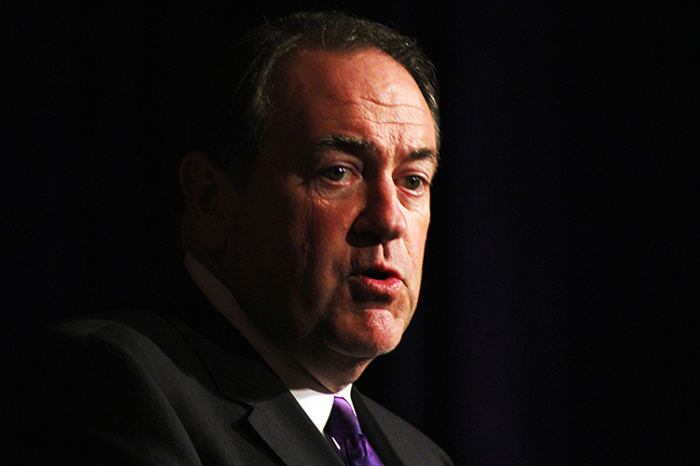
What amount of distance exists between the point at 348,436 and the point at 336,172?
540mm

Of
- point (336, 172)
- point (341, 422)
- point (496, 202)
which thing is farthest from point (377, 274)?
point (496, 202)

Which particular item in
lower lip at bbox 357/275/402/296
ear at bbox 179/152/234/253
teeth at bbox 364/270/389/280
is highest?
ear at bbox 179/152/234/253

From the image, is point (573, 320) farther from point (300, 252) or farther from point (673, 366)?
point (300, 252)

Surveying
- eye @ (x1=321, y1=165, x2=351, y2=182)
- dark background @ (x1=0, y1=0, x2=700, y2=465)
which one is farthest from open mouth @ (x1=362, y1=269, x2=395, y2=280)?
dark background @ (x1=0, y1=0, x2=700, y2=465)

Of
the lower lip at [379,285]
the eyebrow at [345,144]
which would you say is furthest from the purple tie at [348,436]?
the eyebrow at [345,144]

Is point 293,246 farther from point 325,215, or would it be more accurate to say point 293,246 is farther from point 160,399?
point 160,399

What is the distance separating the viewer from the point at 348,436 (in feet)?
4.78

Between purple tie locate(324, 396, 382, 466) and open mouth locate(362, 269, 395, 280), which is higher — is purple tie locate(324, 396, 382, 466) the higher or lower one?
the lower one

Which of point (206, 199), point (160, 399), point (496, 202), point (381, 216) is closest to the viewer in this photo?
point (160, 399)

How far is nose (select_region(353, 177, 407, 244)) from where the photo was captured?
1.40 m

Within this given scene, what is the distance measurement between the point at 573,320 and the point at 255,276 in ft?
3.94

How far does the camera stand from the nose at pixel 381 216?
140 centimetres

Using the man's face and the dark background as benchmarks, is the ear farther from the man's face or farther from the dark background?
the dark background

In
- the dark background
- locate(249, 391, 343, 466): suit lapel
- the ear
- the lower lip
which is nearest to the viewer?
locate(249, 391, 343, 466): suit lapel
